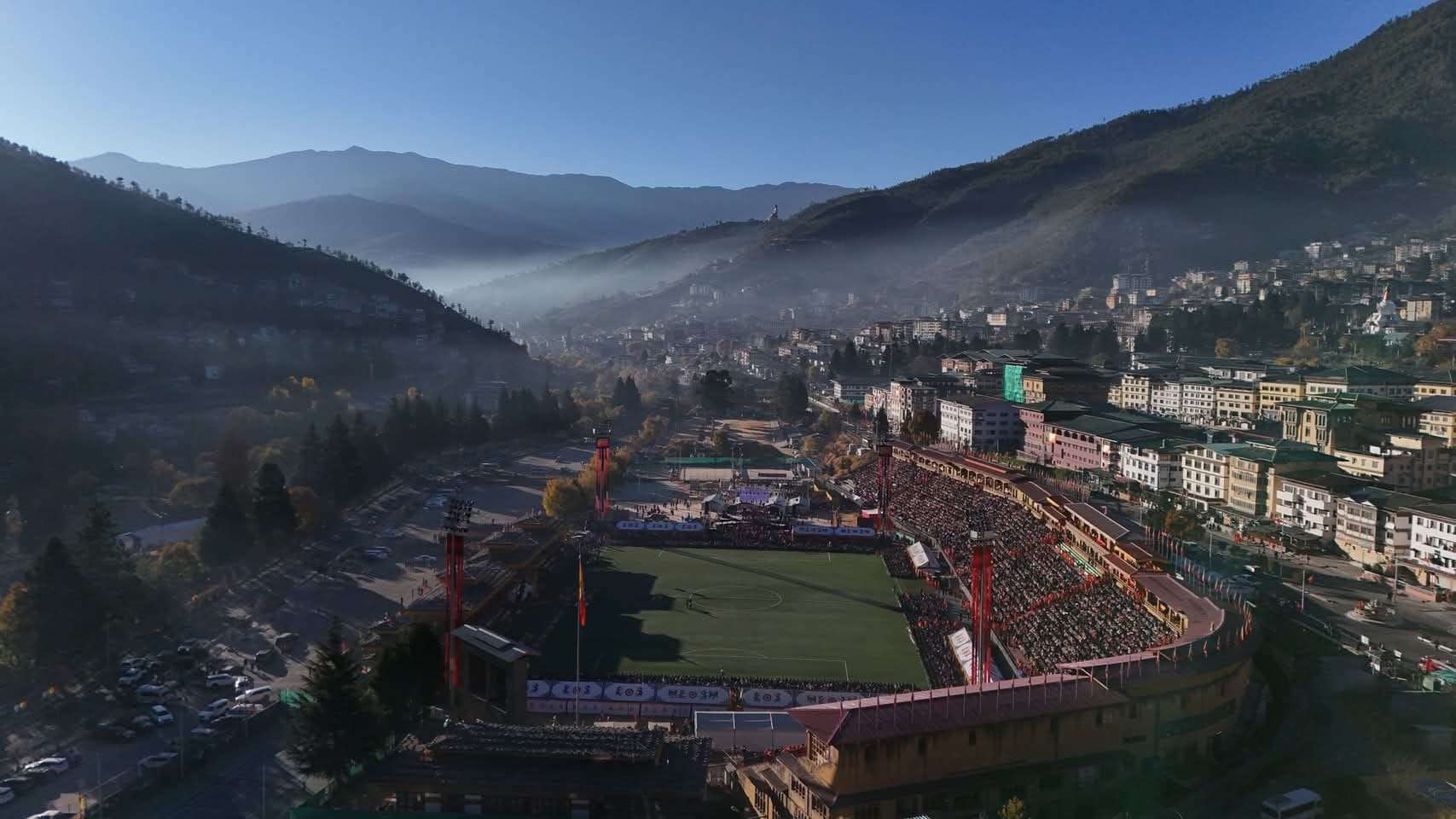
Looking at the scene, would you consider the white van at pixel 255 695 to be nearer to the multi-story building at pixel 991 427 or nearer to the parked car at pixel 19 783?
the parked car at pixel 19 783

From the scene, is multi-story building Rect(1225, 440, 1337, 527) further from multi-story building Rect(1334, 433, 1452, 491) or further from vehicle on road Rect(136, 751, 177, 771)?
vehicle on road Rect(136, 751, 177, 771)

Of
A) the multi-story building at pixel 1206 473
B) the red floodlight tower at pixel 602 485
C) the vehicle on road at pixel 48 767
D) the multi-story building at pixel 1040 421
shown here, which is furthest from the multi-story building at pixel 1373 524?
the vehicle on road at pixel 48 767

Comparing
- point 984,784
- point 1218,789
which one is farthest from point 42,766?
point 1218,789

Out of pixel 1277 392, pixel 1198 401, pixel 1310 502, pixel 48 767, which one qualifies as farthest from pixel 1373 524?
pixel 48 767

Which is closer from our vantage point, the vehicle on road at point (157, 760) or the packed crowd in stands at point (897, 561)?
the vehicle on road at point (157, 760)

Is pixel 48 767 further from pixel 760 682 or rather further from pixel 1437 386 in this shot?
pixel 1437 386

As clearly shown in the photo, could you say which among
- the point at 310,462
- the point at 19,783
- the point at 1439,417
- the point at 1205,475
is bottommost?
the point at 19,783
